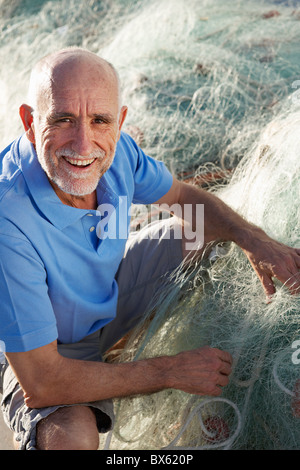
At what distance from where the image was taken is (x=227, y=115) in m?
3.34

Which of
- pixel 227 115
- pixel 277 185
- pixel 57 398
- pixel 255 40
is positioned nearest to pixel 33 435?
pixel 57 398

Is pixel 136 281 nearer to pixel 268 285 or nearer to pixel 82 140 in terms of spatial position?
pixel 268 285

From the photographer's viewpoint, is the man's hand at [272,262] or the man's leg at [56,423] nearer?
the man's leg at [56,423]

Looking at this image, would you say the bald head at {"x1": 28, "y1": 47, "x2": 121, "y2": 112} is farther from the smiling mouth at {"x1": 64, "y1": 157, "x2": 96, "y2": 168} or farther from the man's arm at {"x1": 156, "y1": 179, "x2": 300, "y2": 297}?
the man's arm at {"x1": 156, "y1": 179, "x2": 300, "y2": 297}

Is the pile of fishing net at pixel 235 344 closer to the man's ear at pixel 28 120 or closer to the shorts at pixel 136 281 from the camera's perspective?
the shorts at pixel 136 281

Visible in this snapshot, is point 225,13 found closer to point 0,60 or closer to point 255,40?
point 255,40

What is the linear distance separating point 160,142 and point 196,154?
0.22m

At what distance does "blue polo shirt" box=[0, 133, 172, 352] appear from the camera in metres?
1.72

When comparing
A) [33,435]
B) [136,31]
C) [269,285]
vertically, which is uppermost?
[136,31]

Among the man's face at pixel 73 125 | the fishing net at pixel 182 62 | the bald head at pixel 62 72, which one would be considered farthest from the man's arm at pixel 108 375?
the fishing net at pixel 182 62

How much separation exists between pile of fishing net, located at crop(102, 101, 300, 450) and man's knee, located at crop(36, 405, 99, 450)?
209 millimetres

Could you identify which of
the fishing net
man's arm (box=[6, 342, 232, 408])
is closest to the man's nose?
man's arm (box=[6, 342, 232, 408])

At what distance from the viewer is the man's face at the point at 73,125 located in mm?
1820

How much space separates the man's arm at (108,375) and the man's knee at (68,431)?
0.12ft
